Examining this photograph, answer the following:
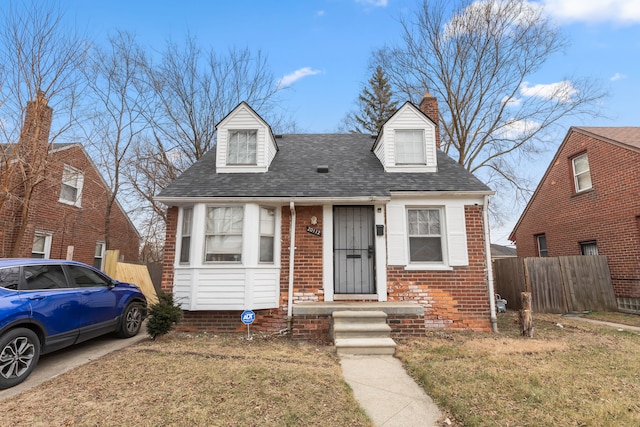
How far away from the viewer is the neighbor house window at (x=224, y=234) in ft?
22.1

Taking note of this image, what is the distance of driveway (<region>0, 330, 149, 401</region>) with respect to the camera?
3859mm

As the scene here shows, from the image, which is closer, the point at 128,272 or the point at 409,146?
the point at 409,146

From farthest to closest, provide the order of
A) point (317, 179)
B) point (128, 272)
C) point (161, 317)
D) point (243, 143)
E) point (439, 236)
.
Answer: point (128, 272), point (243, 143), point (317, 179), point (439, 236), point (161, 317)

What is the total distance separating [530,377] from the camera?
12.5 feet

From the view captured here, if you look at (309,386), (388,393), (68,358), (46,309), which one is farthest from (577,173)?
(68,358)

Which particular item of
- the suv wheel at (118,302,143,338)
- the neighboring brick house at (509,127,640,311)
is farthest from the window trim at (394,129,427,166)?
the suv wheel at (118,302,143,338)

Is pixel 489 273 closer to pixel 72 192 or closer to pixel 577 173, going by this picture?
pixel 577 173

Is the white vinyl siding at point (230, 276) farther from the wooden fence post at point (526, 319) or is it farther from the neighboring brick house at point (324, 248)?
the wooden fence post at point (526, 319)

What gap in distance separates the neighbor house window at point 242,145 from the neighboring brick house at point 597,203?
37.8 ft

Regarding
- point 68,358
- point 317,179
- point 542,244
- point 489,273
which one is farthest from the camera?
point 542,244

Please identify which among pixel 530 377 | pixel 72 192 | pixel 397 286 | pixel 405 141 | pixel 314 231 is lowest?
pixel 530 377

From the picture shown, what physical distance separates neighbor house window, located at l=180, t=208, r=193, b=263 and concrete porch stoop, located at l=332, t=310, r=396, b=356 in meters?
3.62

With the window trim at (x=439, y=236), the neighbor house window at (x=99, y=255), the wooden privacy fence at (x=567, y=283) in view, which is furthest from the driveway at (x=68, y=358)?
the wooden privacy fence at (x=567, y=283)

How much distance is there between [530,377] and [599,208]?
1001cm
